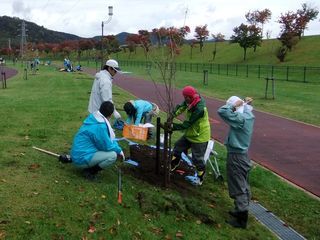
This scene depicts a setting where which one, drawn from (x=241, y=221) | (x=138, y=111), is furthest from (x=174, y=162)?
(x=138, y=111)

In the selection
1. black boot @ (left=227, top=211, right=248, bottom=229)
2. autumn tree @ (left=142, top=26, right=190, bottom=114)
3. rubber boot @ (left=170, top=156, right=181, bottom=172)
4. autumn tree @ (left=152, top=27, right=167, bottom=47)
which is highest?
autumn tree @ (left=152, top=27, right=167, bottom=47)

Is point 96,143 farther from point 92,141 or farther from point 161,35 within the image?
point 161,35

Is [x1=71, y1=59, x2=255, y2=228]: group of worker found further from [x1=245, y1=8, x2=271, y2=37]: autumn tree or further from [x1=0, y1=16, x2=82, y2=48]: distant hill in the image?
[x1=0, y1=16, x2=82, y2=48]: distant hill

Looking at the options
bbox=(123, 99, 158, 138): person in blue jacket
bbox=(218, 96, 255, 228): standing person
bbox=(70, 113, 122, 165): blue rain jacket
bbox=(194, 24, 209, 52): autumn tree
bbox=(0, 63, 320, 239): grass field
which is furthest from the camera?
bbox=(194, 24, 209, 52): autumn tree

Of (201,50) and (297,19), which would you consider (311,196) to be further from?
(201,50)

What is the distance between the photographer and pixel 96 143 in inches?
265

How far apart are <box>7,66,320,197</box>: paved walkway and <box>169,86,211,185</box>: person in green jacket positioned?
208cm

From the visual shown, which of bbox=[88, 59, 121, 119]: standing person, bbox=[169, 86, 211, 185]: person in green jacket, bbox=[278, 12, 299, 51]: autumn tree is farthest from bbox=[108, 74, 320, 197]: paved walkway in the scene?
bbox=[278, 12, 299, 51]: autumn tree

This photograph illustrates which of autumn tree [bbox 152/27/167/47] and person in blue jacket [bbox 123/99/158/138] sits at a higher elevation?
autumn tree [bbox 152/27/167/47]

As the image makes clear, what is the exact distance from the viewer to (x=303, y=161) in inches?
402

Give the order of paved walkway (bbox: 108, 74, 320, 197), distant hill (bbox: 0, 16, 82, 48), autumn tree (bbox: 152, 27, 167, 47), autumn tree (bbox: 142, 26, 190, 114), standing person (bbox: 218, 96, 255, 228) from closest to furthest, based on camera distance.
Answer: standing person (bbox: 218, 96, 255, 228)
autumn tree (bbox: 142, 26, 190, 114)
autumn tree (bbox: 152, 27, 167, 47)
paved walkway (bbox: 108, 74, 320, 197)
distant hill (bbox: 0, 16, 82, 48)

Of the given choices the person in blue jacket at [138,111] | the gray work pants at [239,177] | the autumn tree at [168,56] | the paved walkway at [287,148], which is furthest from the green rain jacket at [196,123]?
the person in blue jacket at [138,111]

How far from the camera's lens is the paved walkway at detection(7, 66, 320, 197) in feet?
30.1

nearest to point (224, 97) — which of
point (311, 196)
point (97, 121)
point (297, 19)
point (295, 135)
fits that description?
point (295, 135)
